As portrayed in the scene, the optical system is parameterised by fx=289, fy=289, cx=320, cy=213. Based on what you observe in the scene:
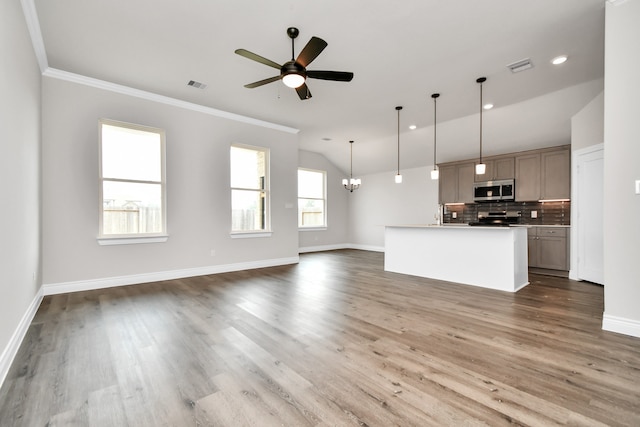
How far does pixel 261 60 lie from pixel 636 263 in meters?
3.96

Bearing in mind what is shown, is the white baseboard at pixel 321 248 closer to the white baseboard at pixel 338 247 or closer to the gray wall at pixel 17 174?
the white baseboard at pixel 338 247

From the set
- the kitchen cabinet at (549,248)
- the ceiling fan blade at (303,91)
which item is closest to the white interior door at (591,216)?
the kitchen cabinet at (549,248)

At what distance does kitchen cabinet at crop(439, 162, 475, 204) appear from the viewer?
718 centimetres

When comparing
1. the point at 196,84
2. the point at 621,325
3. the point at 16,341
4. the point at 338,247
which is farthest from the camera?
the point at 338,247

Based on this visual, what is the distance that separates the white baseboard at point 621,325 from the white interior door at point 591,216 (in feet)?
7.85

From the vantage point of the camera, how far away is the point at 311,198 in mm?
8953

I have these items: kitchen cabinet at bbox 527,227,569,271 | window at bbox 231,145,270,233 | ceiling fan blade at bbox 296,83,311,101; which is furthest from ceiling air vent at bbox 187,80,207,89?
kitchen cabinet at bbox 527,227,569,271

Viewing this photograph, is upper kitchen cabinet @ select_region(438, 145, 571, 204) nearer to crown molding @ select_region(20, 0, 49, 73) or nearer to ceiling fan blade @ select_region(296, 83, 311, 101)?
ceiling fan blade @ select_region(296, 83, 311, 101)

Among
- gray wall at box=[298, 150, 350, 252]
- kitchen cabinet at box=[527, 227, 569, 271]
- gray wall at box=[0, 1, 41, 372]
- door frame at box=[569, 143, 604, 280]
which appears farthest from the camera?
gray wall at box=[298, 150, 350, 252]

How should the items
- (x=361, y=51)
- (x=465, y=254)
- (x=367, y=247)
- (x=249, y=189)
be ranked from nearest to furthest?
(x=361, y=51) → (x=465, y=254) → (x=249, y=189) → (x=367, y=247)

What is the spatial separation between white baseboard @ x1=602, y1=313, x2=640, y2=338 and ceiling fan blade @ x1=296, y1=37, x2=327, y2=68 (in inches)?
146

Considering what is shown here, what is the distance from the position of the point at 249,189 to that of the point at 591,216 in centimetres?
604

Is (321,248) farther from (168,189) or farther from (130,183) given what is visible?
(130,183)

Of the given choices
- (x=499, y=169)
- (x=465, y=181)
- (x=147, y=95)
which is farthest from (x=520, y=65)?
(x=147, y=95)
